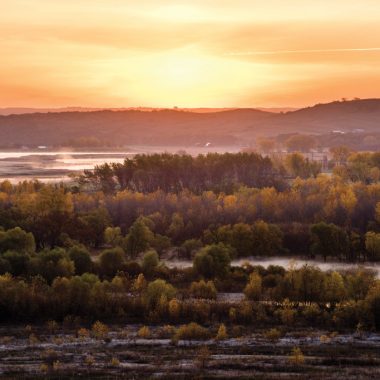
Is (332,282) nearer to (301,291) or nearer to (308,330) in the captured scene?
(301,291)

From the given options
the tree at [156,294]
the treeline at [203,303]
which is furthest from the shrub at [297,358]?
the tree at [156,294]

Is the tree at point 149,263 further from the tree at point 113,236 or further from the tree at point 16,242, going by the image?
the tree at point 113,236

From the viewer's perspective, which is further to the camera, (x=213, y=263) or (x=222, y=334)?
(x=213, y=263)

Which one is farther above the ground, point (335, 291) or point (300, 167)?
point (300, 167)

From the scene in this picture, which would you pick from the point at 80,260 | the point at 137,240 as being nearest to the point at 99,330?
the point at 80,260

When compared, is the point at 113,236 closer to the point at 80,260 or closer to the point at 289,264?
the point at 80,260

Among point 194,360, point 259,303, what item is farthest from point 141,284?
point 194,360

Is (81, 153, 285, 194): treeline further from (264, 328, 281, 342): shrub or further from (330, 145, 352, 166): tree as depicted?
(264, 328, 281, 342): shrub

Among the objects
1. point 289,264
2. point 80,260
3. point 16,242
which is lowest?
point 289,264
